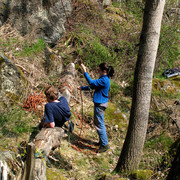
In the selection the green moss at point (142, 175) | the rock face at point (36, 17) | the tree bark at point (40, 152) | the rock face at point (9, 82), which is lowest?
the green moss at point (142, 175)

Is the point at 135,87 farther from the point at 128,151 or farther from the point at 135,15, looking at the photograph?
the point at 135,15

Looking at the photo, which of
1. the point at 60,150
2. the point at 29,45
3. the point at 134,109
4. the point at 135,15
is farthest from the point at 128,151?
the point at 135,15

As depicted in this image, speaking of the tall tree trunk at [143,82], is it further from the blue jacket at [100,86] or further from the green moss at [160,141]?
the green moss at [160,141]

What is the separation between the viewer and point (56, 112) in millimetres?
3918

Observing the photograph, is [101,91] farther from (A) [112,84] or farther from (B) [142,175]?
(A) [112,84]

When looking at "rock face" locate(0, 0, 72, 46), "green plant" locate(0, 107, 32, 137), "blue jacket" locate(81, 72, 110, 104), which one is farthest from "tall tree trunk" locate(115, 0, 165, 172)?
"rock face" locate(0, 0, 72, 46)

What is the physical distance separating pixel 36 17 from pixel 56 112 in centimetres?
561

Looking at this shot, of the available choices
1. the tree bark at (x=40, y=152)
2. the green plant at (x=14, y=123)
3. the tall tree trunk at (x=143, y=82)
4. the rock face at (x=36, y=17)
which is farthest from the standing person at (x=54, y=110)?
the rock face at (x=36, y=17)

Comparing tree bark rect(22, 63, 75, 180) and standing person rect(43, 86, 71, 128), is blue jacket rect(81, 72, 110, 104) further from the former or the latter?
tree bark rect(22, 63, 75, 180)

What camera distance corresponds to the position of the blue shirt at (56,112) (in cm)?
379

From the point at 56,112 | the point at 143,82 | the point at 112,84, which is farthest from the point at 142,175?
the point at 112,84

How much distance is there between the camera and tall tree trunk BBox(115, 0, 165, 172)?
342cm

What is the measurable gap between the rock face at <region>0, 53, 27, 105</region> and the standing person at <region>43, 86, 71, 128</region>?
1664 mm

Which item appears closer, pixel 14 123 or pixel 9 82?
pixel 14 123
